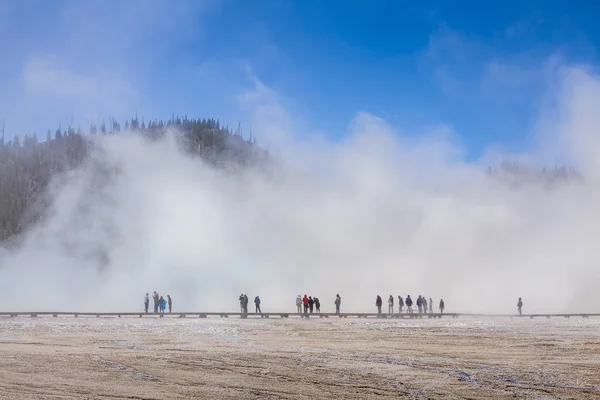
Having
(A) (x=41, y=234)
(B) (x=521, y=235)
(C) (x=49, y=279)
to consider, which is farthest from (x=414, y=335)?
(A) (x=41, y=234)

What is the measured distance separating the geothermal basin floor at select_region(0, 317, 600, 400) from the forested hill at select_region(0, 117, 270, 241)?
5233 inches

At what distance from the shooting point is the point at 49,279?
10006 centimetres

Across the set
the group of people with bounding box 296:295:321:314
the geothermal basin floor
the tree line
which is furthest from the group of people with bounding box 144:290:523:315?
the tree line

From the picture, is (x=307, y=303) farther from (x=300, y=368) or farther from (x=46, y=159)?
(x=46, y=159)

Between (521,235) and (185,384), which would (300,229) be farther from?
(185,384)

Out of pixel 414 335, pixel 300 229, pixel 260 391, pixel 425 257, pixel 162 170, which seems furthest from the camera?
pixel 162 170

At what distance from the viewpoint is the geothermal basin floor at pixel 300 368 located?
10398 mm

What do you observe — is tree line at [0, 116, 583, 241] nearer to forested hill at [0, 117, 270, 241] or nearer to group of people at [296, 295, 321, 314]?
forested hill at [0, 117, 270, 241]

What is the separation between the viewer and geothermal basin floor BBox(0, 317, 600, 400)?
1040 cm

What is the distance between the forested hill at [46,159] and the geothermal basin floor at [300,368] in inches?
5233

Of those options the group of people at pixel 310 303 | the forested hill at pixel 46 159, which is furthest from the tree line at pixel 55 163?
the group of people at pixel 310 303

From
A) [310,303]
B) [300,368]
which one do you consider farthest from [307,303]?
[300,368]

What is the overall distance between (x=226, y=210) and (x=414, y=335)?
346 ft

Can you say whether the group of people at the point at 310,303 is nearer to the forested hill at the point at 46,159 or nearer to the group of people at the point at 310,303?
the group of people at the point at 310,303
